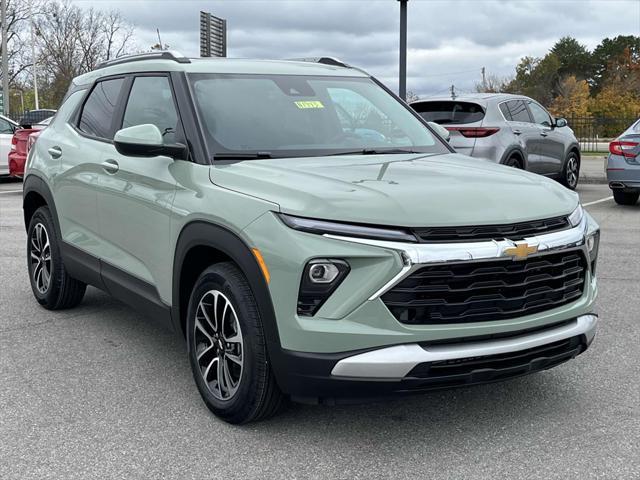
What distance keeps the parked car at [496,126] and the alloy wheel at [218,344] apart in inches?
302

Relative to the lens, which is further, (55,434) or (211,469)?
(55,434)

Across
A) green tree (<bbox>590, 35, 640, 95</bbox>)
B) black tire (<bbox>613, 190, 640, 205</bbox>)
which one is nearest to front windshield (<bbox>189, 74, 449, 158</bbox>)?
black tire (<bbox>613, 190, 640, 205</bbox>)

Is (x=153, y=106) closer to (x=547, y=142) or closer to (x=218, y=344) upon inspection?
(x=218, y=344)

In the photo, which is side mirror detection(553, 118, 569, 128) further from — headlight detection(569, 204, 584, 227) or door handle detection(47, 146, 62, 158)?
headlight detection(569, 204, 584, 227)

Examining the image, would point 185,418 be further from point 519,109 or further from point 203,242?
point 519,109

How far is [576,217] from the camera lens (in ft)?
12.1

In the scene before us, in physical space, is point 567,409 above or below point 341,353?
below

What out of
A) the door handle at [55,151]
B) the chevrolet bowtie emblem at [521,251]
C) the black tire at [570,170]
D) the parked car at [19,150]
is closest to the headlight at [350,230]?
the chevrolet bowtie emblem at [521,251]

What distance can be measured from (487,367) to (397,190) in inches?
32.9

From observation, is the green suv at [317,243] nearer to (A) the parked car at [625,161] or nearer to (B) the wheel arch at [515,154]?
(B) the wheel arch at [515,154]

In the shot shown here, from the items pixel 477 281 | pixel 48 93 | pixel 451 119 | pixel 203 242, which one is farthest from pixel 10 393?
pixel 48 93

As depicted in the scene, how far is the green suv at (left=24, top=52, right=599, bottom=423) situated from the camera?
313cm

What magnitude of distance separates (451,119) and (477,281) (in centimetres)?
826

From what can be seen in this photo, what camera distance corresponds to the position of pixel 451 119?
36.6 feet
